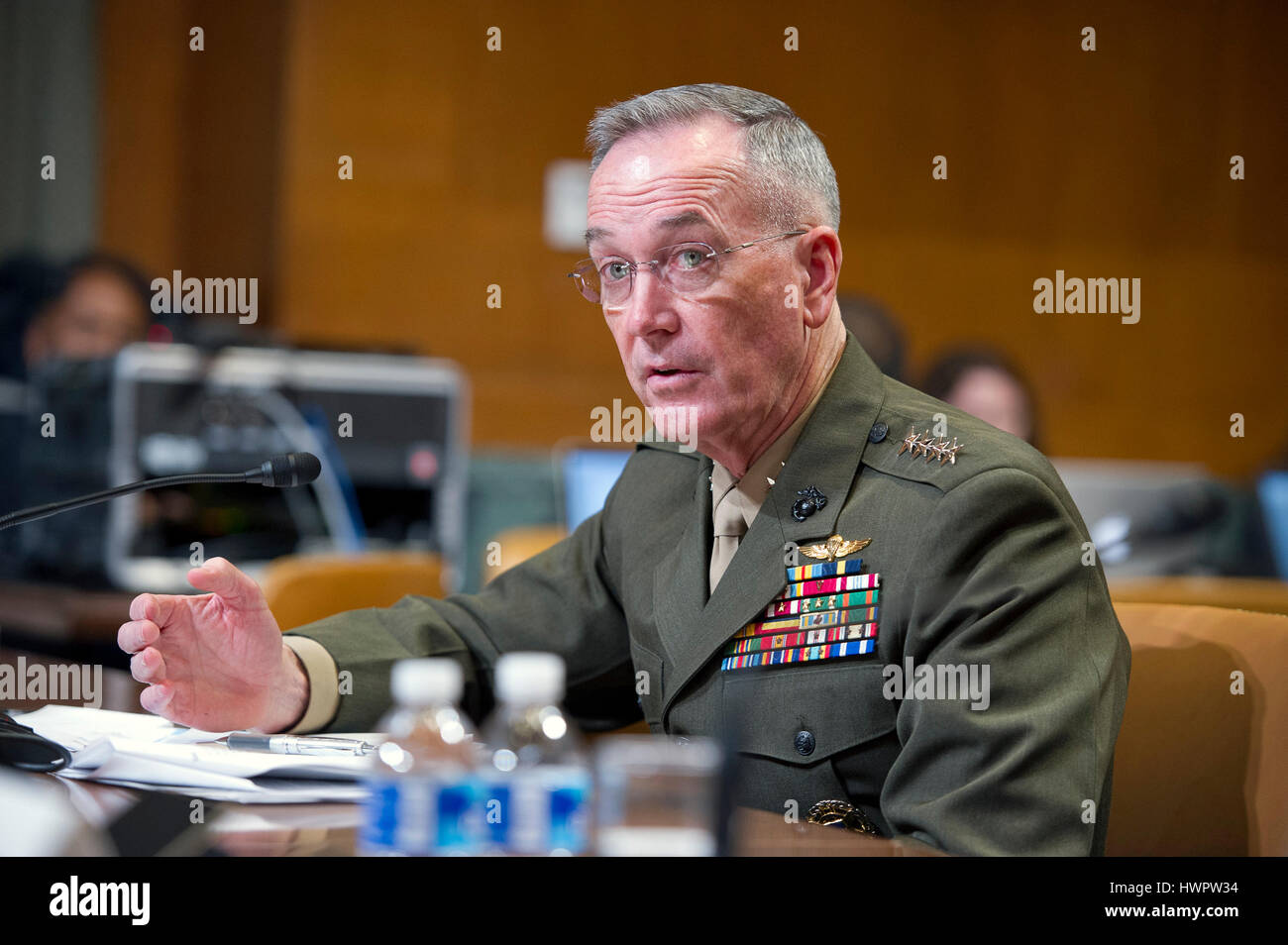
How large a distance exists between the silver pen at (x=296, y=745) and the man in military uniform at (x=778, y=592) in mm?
78

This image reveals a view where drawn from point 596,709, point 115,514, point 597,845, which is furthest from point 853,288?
point 597,845

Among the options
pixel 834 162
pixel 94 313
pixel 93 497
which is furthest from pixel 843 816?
pixel 834 162

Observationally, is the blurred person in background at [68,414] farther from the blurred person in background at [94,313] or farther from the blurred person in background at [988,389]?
the blurred person in background at [988,389]

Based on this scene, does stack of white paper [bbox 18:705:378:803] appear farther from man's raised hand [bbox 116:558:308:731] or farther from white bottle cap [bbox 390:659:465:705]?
white bottle cap [bbox 390:659:465:705]

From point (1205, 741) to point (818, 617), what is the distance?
45 centimetres

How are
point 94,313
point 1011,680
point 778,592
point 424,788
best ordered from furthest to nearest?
point 94,313
point 778,592
point 1011,680
point 424,788

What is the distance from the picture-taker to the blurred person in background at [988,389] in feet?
11.3

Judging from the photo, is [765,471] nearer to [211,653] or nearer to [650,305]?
[650,305]

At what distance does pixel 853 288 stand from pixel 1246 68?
2147mm

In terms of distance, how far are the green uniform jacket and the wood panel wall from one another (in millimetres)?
3665

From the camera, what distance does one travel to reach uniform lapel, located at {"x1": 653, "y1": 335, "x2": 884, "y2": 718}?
138 cm

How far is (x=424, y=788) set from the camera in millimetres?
821

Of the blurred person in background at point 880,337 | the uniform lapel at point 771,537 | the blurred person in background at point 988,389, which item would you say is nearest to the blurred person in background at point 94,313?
the blurred person in background at point 880,337
